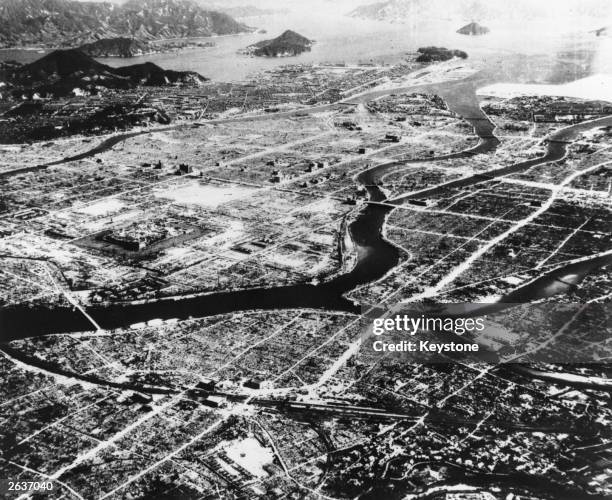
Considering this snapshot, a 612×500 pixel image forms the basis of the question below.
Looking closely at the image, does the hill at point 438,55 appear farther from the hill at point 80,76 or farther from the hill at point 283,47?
the hill at point 80,76

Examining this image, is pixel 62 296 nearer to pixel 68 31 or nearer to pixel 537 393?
pixel 537 393

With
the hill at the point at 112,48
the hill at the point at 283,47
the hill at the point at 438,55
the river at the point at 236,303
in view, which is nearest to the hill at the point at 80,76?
the hill at the point at 112,48

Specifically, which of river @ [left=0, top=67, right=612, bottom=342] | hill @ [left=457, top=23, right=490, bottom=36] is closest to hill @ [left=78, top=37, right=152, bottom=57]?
hill @ [left=457, top=23, right=490, bottom=36]

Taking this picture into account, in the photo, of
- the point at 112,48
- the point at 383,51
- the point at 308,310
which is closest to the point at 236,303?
the point at 308,310

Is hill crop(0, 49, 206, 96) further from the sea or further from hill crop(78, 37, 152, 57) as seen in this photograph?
hill crop(78, 37, 152, 57)

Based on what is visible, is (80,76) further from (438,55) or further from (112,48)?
(438,55)

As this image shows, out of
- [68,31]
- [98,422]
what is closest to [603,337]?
[98,422]
